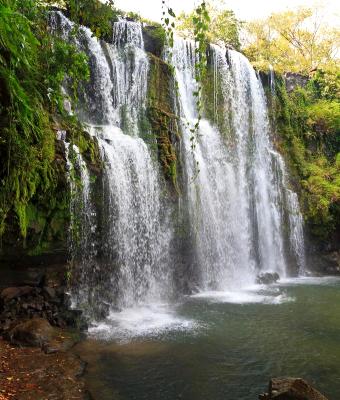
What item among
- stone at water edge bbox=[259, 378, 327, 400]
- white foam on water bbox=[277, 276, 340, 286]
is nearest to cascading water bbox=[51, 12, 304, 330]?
white foam on water bbox=[277, 276, 340, 286]

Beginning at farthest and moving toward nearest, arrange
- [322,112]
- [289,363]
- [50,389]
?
[322,112] → [289,363] → [50,389]

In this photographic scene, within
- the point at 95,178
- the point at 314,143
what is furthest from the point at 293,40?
the point at 95,178

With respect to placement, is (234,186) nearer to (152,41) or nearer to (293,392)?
(152,41)

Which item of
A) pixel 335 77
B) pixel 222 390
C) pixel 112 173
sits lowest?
pixel 222 390

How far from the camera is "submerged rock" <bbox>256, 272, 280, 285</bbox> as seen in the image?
14.2 metres

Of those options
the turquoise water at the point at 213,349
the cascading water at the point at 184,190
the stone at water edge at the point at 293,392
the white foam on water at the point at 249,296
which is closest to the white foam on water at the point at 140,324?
the turquoise water at the point at 213,349

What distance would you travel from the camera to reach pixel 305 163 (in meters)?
18.6

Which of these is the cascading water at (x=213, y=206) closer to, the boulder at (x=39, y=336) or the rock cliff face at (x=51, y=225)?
the rock cliff face at (x=51, y=225)

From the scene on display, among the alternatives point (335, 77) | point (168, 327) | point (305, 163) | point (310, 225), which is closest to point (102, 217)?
point (168, 327)

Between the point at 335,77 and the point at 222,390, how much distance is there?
69.1ft

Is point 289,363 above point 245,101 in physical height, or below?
below

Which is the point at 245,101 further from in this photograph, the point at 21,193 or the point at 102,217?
the point at 21,193

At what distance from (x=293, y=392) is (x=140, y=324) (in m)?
4.87

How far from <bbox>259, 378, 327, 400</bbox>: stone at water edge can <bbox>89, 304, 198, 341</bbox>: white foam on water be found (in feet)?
12.3
